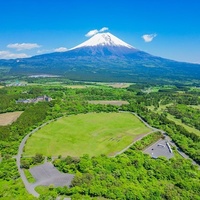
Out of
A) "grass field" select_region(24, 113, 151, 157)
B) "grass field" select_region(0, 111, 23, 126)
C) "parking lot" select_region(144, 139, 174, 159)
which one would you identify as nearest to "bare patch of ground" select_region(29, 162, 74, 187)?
"grass field" select_region(24, 113, 151, 157)

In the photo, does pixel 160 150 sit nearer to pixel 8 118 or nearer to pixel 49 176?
pixel 49 176

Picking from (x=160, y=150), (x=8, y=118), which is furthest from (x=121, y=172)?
(x=8, y=118)

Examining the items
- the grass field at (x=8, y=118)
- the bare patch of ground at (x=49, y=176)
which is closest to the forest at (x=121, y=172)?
the bare patch of ground at (x=49, y=176)

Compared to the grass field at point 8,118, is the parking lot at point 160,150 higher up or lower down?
lower down

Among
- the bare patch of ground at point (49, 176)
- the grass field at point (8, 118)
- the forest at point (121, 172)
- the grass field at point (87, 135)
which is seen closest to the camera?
the forest at point (121, 172)

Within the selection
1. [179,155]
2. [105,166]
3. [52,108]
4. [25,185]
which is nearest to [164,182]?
[105,166]

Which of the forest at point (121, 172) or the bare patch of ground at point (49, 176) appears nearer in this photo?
the forest at point (121, 172)

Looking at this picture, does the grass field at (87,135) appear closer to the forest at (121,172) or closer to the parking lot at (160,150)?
the forest at (121,172)
